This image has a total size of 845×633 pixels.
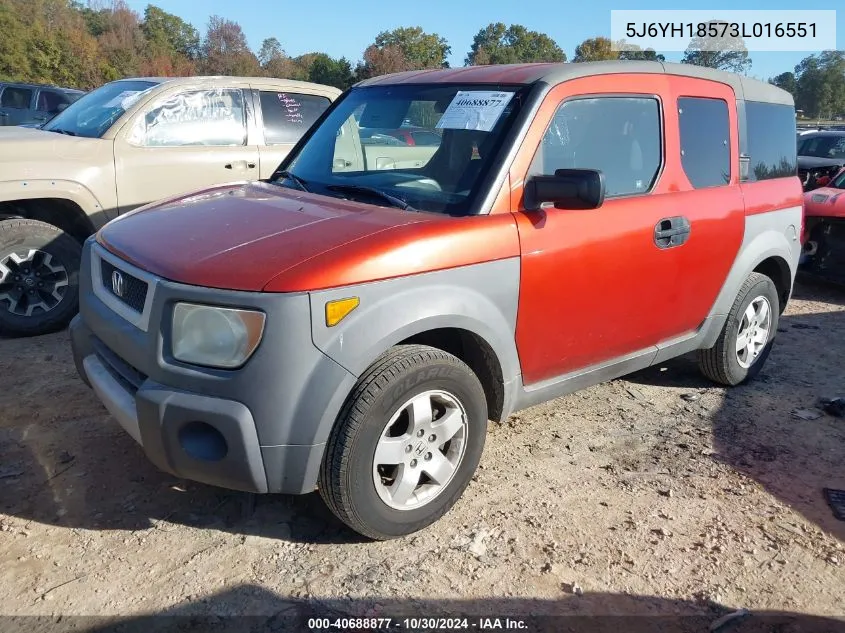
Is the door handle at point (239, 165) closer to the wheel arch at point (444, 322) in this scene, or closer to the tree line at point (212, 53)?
the wheel arch at point (444, 322)

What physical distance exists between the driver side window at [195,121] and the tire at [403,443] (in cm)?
384

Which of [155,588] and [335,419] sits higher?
[335,419]

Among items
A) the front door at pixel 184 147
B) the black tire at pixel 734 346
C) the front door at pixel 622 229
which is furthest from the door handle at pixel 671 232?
the front door at pixel 184 147

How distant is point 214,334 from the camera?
7.98 ft

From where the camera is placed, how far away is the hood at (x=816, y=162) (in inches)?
456

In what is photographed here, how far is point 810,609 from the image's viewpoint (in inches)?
102

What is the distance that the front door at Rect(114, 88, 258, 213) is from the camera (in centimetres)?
536

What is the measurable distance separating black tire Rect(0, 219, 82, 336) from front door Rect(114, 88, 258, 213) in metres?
0.53

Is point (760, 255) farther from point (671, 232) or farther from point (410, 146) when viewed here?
point (410, 146)

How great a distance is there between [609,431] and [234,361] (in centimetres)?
238

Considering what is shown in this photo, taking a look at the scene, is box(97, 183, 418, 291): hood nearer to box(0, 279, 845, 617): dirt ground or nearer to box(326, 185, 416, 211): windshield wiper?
box(326, 185, 416, 211): windshield wiper

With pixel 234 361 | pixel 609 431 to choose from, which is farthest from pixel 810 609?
pixel 234 361

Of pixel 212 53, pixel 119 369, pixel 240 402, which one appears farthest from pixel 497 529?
pixel 212 53

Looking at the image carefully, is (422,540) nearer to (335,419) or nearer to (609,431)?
(335,419)
